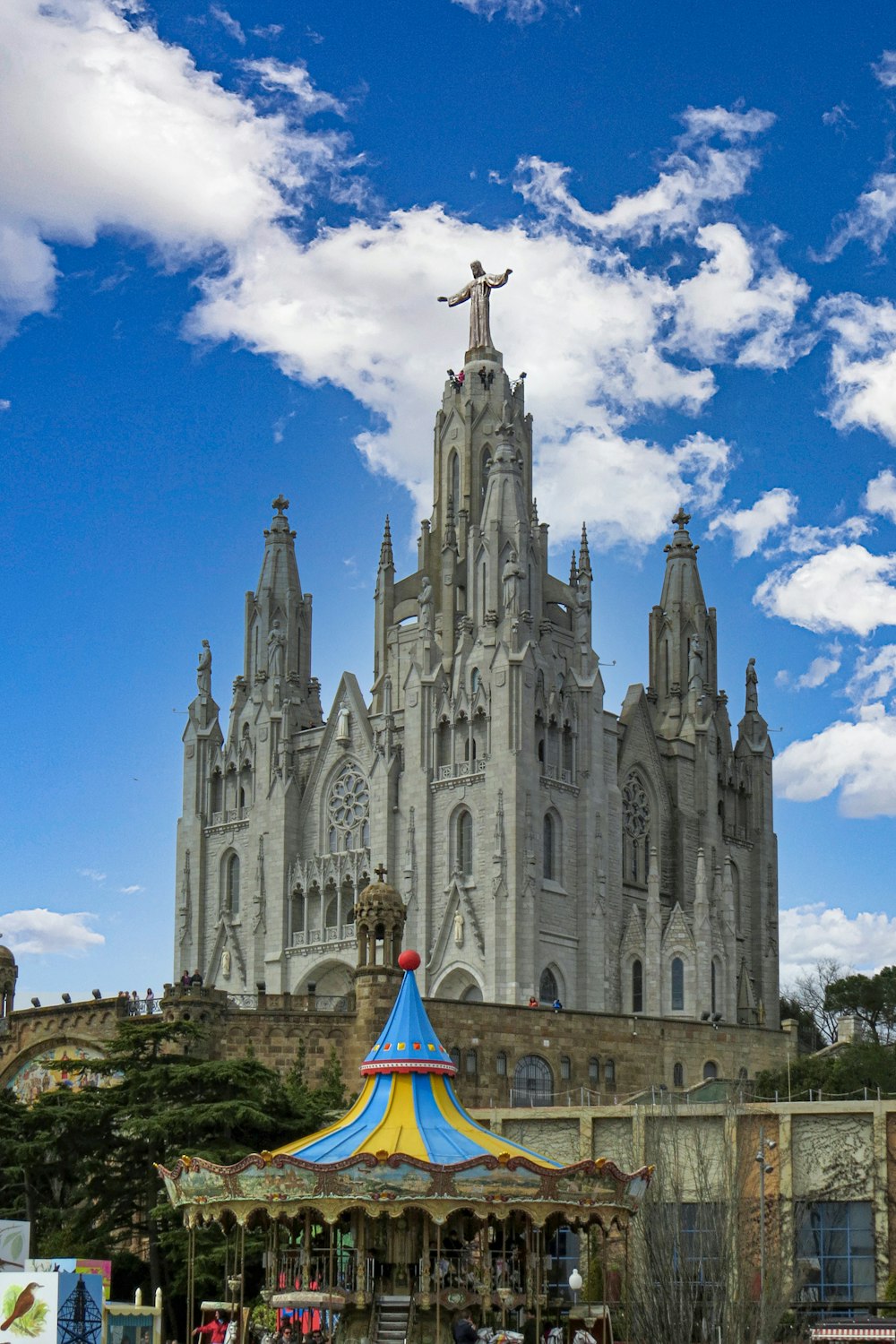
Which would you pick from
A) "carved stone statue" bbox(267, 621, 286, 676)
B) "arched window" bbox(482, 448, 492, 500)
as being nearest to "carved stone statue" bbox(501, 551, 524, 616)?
"arched window" bbox(482, 448, 492, 500)

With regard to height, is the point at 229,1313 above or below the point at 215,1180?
below

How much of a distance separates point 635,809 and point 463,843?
28.1 feet

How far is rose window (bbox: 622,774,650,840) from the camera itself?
75.2 metres

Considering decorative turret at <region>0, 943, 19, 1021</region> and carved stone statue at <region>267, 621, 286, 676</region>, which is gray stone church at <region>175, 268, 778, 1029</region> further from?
decorative turret at <region>0, 943, 19, 1021</region>

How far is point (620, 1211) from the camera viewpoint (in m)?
35.8

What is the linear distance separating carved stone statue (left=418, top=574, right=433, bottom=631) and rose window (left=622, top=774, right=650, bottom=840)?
9.35 m

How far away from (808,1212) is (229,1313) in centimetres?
1321

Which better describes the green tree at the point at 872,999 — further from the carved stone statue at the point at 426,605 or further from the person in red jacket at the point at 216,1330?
the person in red jacket at the point at 216,1330

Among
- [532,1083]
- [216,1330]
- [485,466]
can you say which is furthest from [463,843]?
[216,1330]

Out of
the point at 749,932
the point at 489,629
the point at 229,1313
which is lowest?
the point at 229,1313

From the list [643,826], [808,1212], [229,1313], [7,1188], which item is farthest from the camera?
[643,826]

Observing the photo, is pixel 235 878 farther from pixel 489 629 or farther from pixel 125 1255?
pixel 125 1255

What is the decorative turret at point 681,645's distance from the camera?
80250 mm

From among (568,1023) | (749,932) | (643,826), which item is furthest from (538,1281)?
(749,932)
